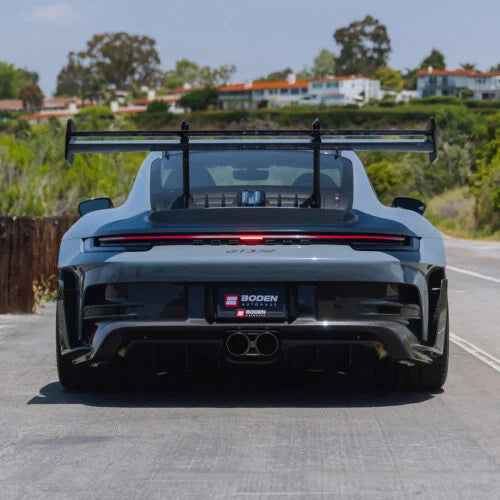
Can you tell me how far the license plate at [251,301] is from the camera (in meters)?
6.84

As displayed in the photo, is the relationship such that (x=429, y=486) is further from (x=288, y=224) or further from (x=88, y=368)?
(x=88, y=368)

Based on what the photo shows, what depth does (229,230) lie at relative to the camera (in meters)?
6.86

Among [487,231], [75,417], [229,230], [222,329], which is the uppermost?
[229,230]

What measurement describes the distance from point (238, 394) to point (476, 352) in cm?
293

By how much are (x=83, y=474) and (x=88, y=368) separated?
2198mm

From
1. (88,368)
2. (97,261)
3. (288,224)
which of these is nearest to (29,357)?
(88,368)

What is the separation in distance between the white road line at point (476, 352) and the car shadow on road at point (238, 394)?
154cm

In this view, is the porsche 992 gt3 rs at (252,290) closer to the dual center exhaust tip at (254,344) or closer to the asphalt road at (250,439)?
the dual center exhaust tip at (254,344)

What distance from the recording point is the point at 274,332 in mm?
6875

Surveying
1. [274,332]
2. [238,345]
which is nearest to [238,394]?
[238,345]

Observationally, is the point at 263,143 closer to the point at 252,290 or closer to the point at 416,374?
the point at 252,290

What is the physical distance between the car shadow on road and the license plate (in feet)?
2.04

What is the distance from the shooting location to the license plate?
22.4ft

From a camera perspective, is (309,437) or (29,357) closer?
(309,437)
